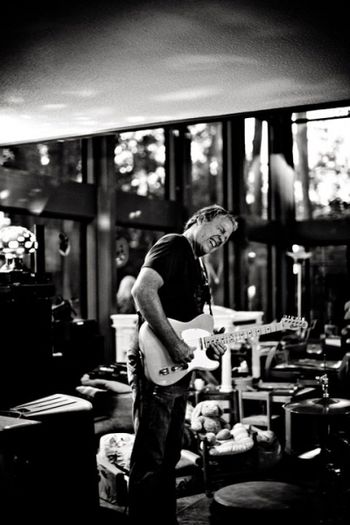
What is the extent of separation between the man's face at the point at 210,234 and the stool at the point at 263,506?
1.33 metres

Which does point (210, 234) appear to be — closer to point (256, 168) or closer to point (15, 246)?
point (15, 246)

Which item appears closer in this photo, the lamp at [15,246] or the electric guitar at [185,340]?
the electric guitar at [185,340]

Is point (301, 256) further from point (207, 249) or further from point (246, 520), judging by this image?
point (246, 520)

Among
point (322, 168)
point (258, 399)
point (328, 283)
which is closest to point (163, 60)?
point (258, 399)

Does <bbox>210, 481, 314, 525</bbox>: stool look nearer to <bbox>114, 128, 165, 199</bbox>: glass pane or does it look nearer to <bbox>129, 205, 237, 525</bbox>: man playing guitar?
<bbox>129, 205, 237, 525</bbox>: man playing guitar

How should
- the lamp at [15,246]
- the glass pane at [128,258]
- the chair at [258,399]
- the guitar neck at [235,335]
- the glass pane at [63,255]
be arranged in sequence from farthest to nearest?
the glass pane at [128,258] → the glass pane at [63,255] → the chair at [258,399] → the lamp at [15,246] → the guitar neck at [235,335]

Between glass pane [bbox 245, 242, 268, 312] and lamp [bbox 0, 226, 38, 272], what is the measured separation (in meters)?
7.59

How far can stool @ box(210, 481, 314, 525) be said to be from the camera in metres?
2.21

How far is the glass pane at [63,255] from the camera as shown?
22.5 feet

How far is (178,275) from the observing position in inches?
126

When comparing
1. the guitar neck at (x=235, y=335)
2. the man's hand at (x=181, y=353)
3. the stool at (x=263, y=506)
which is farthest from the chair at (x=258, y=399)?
the stool at (x=263, y=506)

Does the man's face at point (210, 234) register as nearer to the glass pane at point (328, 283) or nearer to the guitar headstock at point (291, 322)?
the guitar headstock at point (291, 322)

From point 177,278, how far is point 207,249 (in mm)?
291

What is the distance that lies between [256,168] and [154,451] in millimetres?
9882
